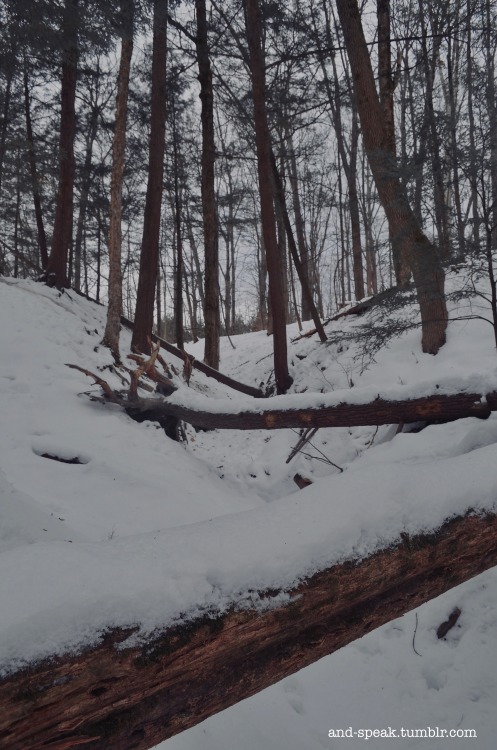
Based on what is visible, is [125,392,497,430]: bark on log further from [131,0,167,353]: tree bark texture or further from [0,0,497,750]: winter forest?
[131,0,167,353]: tree bark texture

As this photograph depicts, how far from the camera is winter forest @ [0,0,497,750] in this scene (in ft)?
4.50

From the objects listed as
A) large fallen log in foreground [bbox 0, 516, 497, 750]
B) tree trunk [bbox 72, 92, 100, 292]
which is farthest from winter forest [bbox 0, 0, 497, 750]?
tree trunk [bbox 72, 92, 100, 292]

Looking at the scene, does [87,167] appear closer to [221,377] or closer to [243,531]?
[221,377]

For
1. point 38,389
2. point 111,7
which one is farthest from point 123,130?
point 38,389

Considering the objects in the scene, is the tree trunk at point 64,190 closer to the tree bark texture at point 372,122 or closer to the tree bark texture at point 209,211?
the tree bark texture at point 209,211

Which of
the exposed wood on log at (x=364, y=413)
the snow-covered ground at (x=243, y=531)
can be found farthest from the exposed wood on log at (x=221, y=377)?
the exposed wood on log at (x=364, y=413)

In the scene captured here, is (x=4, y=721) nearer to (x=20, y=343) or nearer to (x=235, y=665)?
(x=235, y=665)

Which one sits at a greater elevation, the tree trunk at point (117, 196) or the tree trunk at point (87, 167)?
the tree trunk at point (87, 167)

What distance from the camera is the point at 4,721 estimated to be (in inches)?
42.0

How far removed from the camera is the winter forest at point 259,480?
137 cm

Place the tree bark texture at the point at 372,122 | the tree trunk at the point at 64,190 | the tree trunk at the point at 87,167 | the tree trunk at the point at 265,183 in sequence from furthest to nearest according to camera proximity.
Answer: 1. the tree trunk at the point at 87,167
2. the tree trunk at the point at 64,190
3. the tree trunk at the point at 265,183
4. the tree bark texture at the point at 372,122

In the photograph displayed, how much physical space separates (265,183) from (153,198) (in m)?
2.70

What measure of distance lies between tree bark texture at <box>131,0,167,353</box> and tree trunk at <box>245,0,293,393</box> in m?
2.14

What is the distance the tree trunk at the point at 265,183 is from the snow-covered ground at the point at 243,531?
8.97 ft
